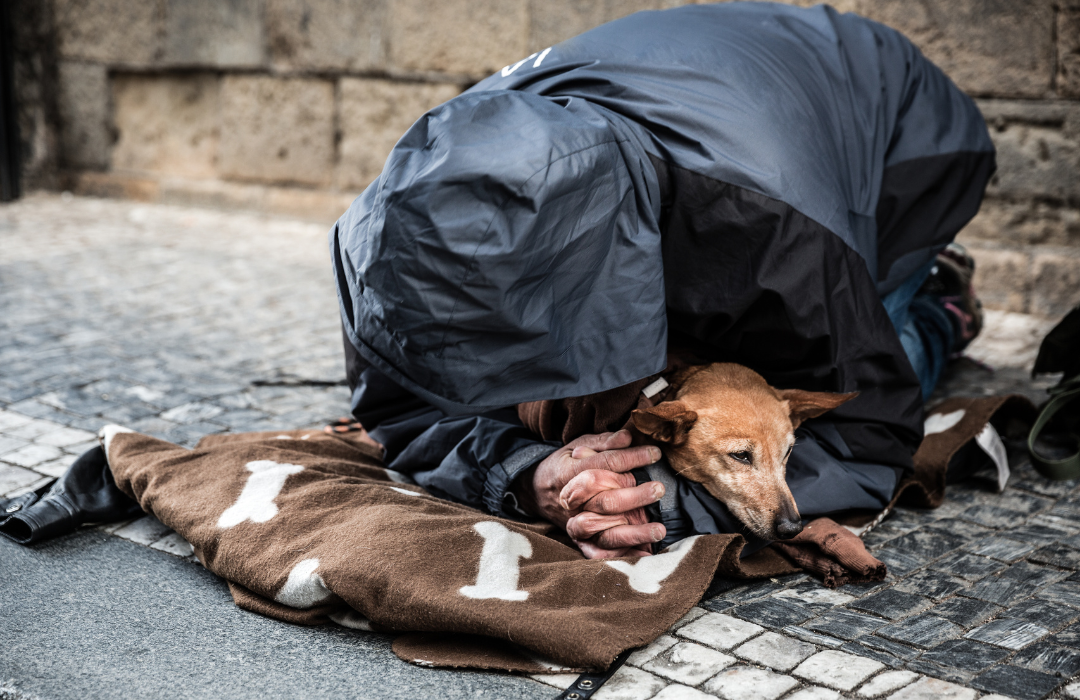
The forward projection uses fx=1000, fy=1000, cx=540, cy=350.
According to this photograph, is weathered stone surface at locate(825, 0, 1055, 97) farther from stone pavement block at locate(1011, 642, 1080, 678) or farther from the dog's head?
stone pavement block at locate(1011, 642, 1080, 678)

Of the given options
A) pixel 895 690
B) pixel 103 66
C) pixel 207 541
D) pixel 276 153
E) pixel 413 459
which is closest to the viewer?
pixel 895 690

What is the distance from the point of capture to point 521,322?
2084mm

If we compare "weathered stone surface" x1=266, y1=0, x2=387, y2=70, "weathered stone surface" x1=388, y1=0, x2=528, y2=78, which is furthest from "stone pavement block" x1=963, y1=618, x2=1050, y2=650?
"weathered stone surface" x1=266, y1=0, x2=387, y2=70

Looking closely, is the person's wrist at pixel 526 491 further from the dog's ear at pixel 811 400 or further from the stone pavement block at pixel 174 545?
the stone pavement block at pixel 174 545

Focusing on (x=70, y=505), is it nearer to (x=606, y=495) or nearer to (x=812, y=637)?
(x=606, y=495)

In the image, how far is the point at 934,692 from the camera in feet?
6.68

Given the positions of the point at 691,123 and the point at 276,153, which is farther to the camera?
the point at 276,153

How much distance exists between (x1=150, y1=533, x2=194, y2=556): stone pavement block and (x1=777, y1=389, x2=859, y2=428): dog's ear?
1.65 metres

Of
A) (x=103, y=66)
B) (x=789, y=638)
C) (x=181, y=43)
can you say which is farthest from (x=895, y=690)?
(x=103, y=66)

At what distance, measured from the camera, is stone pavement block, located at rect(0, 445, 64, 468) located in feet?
10.6

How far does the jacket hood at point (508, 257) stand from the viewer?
199 centimetres

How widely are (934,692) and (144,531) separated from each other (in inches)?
82.3

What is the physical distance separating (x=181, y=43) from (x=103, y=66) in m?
0.89

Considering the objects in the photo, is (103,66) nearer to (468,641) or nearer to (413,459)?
(413,459)
